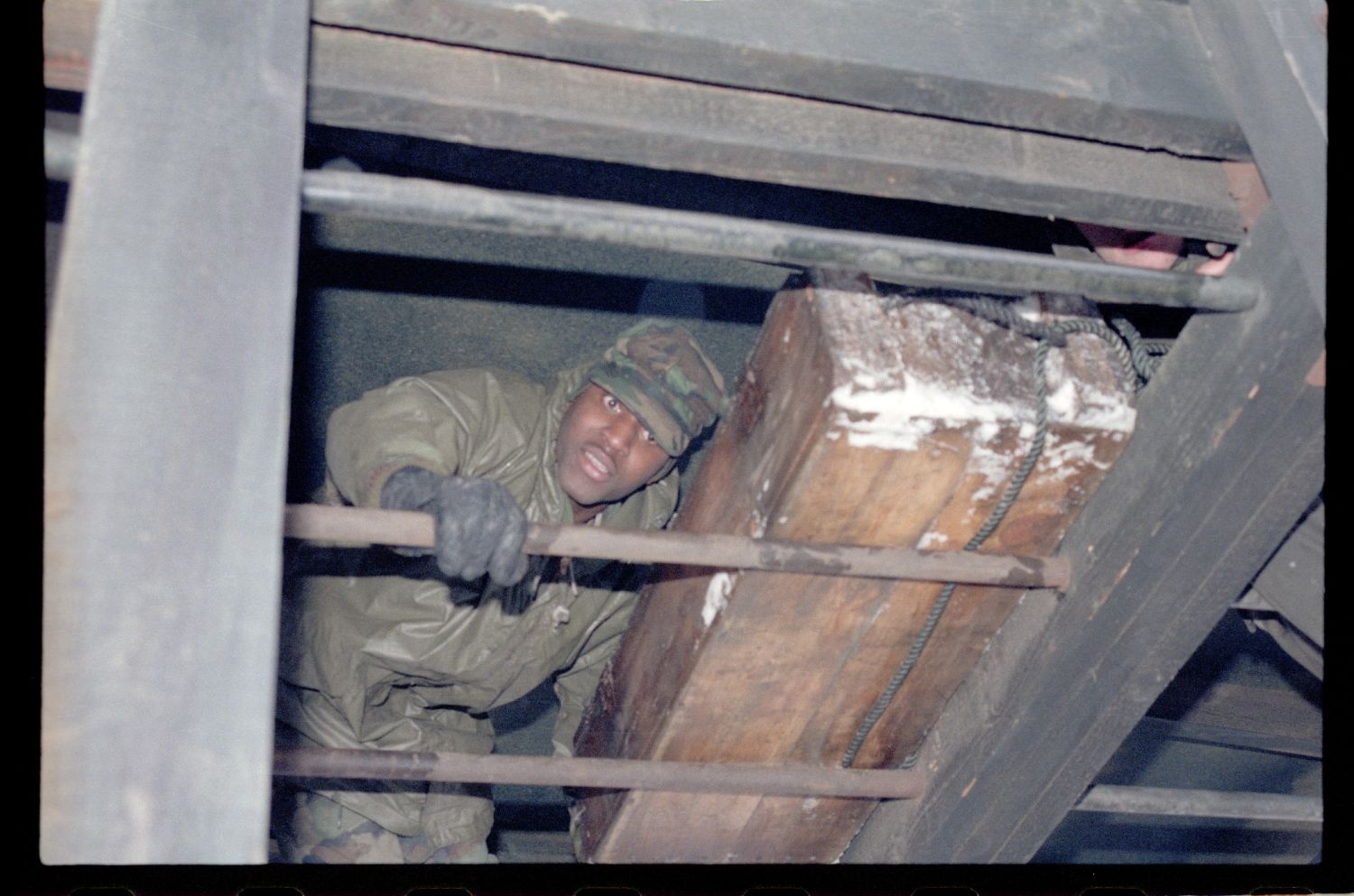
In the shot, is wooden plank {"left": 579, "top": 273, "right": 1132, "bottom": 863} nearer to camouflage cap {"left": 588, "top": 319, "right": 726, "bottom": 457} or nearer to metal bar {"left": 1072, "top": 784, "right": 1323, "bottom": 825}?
metal bar {"left": 1072, "top": 784, "right": 1323, "bottom": 825}

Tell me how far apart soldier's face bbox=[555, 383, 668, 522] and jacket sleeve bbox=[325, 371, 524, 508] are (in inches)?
5.7

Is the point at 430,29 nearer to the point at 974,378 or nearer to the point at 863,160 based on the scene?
the point at 863,160

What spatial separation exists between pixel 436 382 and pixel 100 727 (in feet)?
6.51

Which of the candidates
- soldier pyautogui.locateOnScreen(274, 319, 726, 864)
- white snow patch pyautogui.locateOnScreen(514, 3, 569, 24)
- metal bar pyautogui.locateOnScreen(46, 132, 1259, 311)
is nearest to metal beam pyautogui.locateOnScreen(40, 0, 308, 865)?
metal bar pyautogui.locateOnScreen(46, 132, 1259, 311)

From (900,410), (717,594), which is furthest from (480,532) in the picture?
(900,410)

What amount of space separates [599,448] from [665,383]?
0.81ft

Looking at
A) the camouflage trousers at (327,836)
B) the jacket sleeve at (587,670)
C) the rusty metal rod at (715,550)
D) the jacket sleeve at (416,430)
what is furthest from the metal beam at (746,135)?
the camouflage trousers at (327,836)

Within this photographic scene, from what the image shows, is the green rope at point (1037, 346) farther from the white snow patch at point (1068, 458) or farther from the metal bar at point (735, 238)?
the metal bar at point (735, 238)

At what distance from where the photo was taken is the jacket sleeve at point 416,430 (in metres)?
2.39

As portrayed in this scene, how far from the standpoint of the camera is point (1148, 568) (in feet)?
4.85

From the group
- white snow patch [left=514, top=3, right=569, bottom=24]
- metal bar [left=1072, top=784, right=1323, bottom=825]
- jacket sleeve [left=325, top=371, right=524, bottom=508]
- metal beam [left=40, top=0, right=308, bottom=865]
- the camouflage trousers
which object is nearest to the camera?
metal beam [left=40, top=0, right=308, bottom=865]

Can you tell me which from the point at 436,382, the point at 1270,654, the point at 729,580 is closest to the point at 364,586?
the point at 436,382

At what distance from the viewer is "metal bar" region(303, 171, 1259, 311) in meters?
1.03

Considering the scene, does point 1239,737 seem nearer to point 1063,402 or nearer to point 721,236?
point 1063,402
